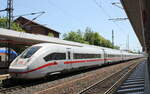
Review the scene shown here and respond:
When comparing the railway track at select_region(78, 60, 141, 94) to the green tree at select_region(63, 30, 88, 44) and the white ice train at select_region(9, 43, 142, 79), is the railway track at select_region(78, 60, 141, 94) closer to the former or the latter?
the white ice train at select_region(9, 43, 142, 79)

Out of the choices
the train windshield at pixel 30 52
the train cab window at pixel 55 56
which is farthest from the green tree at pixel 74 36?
the train windshield at pixel 30 52

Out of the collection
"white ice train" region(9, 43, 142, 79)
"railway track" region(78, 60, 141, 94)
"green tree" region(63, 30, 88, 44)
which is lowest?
"railway track" region(78, 60, 141, 94)

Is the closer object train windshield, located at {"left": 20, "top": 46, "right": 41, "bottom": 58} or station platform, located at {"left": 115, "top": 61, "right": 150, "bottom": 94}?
station platform, located at {"left": 115, "top": 61, "right": 150, "bottom": 94}

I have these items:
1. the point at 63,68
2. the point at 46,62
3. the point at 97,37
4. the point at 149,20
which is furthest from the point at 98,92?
the point at 97,37

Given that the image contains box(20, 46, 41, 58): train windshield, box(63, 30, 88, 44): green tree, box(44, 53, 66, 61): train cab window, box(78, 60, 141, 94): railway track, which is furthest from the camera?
box(63, 30, 88, 44): green tree

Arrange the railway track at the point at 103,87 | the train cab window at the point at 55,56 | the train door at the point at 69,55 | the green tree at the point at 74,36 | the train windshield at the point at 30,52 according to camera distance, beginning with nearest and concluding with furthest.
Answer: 1. the railway track at the point at 103,87
2. the train windshield at the point at 30,52
3. the train cab window at the point at 55,56
4. the train door at the point at 69,55
5. the green tree at the point at 74,36

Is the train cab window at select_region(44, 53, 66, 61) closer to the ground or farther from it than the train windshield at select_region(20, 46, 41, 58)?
closer to the ground

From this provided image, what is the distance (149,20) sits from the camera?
15477 mm

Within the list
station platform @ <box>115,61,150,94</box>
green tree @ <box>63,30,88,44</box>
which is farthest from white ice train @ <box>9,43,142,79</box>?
green tree @ <box>63,30,88,44</box>

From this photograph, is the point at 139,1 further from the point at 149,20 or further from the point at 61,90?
the point at 61,90

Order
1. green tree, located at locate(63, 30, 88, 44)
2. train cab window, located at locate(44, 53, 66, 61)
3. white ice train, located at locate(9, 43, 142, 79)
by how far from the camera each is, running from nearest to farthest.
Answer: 1. white ice train, located at locate(9, 43, 142, 79)
2. train cab window, located at locate(44, 53, 66, 61)
3. green tree, located at locate(63, 30, 88, 44)

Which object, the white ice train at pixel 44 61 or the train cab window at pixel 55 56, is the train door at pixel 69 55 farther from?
the train cab window at pixel 55 56

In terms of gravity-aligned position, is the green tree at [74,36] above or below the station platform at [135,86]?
above

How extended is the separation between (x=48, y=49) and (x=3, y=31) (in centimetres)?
437
